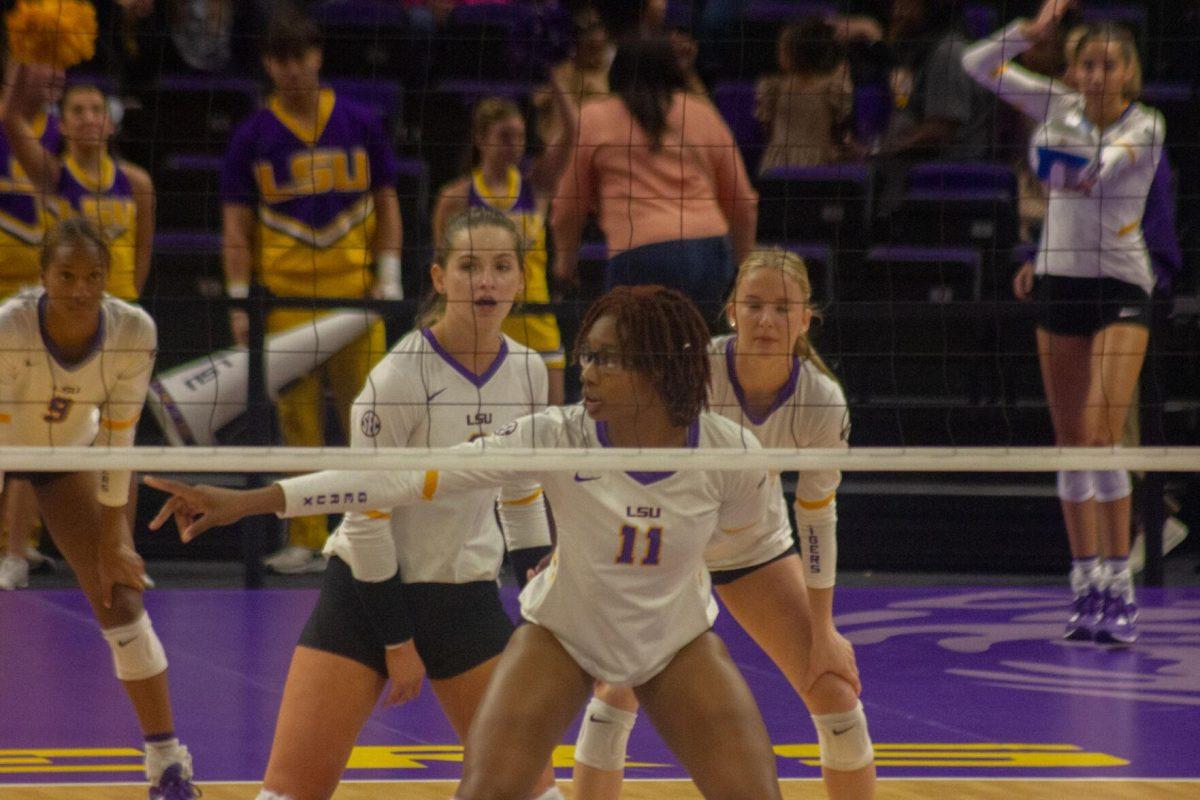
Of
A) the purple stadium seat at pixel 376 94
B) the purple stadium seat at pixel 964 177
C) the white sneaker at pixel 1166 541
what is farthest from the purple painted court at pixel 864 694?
the purple stadium seat at pixel 376 94

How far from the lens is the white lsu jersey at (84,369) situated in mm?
4660

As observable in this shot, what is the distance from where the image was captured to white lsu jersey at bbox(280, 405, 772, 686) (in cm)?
351

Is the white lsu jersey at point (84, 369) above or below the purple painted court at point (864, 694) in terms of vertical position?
above

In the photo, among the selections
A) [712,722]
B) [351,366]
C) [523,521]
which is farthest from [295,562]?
[712,722]

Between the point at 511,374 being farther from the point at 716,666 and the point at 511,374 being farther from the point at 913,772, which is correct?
the point at 913,772

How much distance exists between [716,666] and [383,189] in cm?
398

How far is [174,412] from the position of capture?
728 cm

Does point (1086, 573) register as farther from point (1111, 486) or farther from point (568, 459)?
point (568, 459)

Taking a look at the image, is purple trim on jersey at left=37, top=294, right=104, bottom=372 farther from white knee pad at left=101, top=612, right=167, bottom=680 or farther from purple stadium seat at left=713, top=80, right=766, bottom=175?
purple stadium seat at left=713, top=80, right=766, bottom=175

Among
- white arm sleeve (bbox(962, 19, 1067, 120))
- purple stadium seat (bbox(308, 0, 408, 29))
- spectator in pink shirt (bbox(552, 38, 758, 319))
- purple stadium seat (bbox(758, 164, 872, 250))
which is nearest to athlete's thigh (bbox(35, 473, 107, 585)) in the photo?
spectator in pink shirt (bbox(552, 38, 758, 319))

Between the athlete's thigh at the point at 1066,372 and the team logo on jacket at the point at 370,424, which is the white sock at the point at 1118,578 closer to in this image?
the athlete's thigh at the point at 1066,372

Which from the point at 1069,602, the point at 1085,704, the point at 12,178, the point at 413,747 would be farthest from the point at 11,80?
the point at 1069,602

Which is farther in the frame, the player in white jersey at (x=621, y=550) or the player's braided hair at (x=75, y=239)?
the player's braided hair at (x=75, y=239)

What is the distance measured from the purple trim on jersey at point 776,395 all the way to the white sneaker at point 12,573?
4.26m
